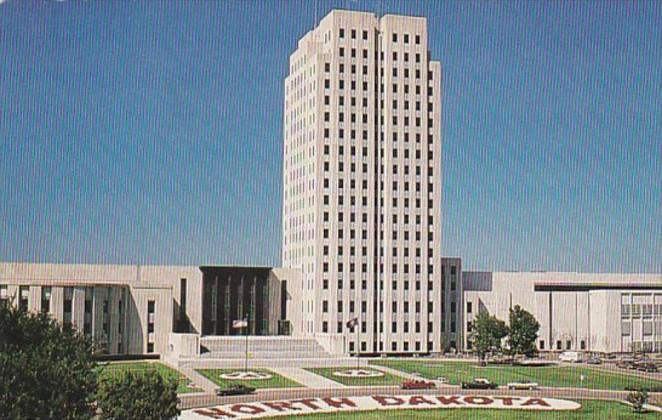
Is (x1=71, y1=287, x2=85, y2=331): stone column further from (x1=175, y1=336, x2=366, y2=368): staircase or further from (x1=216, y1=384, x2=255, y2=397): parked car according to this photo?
(x1=216, y1=384, x2=255, y2=397): parked car

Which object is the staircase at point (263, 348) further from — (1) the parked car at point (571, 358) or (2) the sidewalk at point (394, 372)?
(1) the parked car at point (571, 358)

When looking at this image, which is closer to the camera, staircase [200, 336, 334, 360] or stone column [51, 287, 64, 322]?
stone column [51, 287, 64, 322]

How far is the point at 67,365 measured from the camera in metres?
10.4

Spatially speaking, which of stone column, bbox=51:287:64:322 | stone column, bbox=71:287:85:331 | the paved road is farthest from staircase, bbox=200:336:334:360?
the paved road

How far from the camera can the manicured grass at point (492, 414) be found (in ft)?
56.4

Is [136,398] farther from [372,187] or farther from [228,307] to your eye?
[372,187]

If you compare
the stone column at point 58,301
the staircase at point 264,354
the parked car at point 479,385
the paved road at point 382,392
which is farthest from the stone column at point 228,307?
the parked car at point 479,385

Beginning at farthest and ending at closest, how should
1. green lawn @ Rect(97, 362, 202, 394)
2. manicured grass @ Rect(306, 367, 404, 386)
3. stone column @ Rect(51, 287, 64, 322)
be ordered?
stone column @ Rect(51, 287, 64, 322), manicured grass @ Rect(306, 367, 404, 386), green lawn @ Rect(97, 362, 202, 394)

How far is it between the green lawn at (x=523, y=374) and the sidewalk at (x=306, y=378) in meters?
2.61

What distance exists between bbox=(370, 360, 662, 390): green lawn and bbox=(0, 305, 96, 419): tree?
1336cm

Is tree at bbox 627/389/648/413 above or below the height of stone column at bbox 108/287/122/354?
below

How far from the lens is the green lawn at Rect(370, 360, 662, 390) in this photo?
23.1 metres

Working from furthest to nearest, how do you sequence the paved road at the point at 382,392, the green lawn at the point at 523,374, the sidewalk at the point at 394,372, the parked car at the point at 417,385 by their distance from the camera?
1. the sidewalk at the point at 394,372
2. the green lawn at the point at 523,374
3. the parked car at the point at 417,385
4. the paved road at the point at 382,392

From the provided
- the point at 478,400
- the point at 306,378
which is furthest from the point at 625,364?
the point at 478,400
